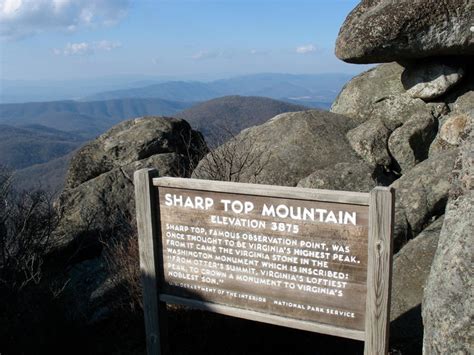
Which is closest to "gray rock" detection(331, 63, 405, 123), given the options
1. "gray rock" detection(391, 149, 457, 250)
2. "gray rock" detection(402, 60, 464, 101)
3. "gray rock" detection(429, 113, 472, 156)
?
"gray rock" detection(402, 60, 464, 101)

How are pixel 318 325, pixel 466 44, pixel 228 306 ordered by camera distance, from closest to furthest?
pixel 318 325 → pixel 228 306 → pixel 466 44

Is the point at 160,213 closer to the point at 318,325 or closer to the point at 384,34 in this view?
the point at 318,325

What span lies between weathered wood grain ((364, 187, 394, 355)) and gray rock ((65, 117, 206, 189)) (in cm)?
849

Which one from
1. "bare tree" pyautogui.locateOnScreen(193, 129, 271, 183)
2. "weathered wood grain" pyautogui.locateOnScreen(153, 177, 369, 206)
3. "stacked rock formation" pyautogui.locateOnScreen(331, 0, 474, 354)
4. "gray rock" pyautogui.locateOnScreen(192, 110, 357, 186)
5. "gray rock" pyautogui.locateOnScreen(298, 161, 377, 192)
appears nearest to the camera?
"weathered wood grain" pyautogui.locateOnScreen(153, 177, 369, 206)

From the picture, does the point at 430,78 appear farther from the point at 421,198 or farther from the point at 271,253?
the point at 271,253

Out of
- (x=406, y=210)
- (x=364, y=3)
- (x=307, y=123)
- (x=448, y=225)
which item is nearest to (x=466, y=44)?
(x=364, y=3)

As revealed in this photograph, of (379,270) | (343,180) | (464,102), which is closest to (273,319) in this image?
(379,270)

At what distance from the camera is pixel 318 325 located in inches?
177

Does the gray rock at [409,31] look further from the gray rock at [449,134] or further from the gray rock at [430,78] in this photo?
the gray rock at [449,134]

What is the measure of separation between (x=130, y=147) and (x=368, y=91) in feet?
19.5

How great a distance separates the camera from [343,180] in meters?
8.80

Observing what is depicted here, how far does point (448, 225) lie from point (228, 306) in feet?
7.01

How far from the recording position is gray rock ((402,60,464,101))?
35.9 ft

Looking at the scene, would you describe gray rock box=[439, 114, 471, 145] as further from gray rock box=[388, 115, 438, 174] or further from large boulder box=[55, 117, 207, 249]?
large boulder box=[55, 117, 207, 249]
